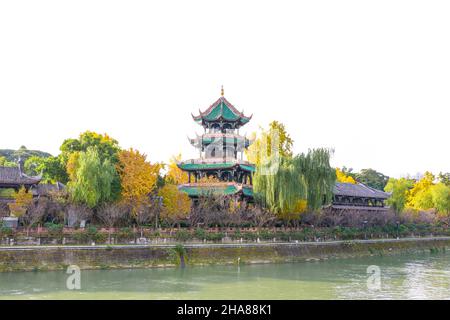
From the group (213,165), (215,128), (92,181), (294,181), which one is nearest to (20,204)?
(92,181)

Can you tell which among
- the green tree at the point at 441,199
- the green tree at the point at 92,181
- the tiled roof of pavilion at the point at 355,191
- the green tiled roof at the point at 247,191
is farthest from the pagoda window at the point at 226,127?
the green tree at the point at 441,199

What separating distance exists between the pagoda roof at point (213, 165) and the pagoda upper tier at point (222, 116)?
16.1 ft

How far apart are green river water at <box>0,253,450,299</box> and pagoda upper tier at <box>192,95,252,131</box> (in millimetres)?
19527

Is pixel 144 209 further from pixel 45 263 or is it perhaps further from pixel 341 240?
pixel 341 240

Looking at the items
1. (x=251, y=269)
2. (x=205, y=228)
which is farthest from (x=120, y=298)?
(x=205, y=228)

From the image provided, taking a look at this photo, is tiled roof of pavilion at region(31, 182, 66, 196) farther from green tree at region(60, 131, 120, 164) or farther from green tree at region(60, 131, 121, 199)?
green tree at region(60, 131, 120, 164)

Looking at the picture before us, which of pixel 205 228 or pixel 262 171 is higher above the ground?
pixel 262 171

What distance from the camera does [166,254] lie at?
3100cm

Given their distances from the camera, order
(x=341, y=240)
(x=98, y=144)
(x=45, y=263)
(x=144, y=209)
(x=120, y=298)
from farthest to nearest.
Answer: (x=341, y=240)
(x=98, y=144)
(x=144, y=209)
(x=45, y=263)
(x=120, y=298)

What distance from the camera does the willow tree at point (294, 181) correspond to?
124ft

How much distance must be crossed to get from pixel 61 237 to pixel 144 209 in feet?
20.0

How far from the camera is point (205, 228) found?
116 ft

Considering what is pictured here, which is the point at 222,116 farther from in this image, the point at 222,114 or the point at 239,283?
the point at 239,283

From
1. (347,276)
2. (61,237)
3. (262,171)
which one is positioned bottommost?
(347,276)
